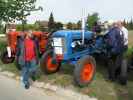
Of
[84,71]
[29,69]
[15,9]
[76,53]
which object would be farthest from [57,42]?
[15,9]

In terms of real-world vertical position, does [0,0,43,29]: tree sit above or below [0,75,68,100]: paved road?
above

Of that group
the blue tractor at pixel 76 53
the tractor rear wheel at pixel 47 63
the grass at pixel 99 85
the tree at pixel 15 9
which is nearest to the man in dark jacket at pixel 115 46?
the grass at pixel 99 85

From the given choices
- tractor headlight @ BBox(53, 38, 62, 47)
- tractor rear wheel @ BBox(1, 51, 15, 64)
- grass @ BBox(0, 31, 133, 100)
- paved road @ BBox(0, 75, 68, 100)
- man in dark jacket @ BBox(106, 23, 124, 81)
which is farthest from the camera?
tractor rear wheel @ BBox(1, 51, 15, 64)

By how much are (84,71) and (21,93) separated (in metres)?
1.88

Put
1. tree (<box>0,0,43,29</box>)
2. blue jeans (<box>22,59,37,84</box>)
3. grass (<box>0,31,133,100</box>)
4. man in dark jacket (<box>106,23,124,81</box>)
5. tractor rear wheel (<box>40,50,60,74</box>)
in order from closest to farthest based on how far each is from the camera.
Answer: grass (<box>0,31,133,100</box>) < man in dark jacket (<box>106,23,124,81</box>) < blue jeans (<box>22,59,37,84</box>) < tractor rear wheel (<box>40,50,60,74</box>) < tree (<box>0,0,43,29</box>)

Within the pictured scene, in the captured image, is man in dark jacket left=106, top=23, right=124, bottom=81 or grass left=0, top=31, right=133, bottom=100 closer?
grass left=0, top=31, right=133, bottom=100

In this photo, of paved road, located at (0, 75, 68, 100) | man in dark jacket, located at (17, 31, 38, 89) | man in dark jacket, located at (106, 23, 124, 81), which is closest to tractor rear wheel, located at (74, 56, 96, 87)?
man in dark jacket, located at (106, 23, 124, 81)

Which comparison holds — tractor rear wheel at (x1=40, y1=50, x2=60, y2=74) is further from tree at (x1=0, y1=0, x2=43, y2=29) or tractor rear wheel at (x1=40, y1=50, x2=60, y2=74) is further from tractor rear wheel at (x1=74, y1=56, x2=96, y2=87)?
tree at (x1=0, y1=0, x2=43, y2=29)

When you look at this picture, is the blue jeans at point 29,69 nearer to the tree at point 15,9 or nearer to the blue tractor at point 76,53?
the blue tractor at point 76,53

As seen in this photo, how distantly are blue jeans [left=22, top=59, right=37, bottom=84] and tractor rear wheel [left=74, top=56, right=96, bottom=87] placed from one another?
1825 millimetres

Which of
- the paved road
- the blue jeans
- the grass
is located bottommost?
the paved road

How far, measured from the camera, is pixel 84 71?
35.0 ft

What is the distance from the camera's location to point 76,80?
1038cm

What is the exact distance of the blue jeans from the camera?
1162cm
